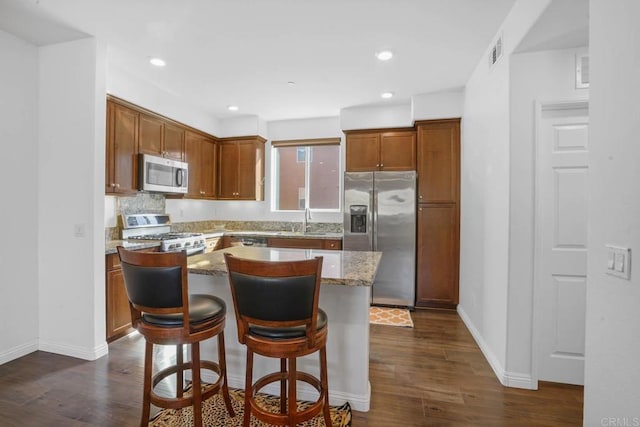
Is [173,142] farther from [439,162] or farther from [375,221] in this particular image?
[439,162]

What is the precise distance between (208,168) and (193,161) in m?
0.37

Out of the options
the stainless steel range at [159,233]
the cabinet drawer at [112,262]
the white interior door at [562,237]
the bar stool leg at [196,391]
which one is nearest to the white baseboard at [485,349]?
the white interior door at [562,237]

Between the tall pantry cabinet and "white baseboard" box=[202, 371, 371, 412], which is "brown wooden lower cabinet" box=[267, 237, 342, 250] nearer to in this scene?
the tall pantry cabinet

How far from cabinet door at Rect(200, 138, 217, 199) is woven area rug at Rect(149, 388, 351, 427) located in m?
3.22

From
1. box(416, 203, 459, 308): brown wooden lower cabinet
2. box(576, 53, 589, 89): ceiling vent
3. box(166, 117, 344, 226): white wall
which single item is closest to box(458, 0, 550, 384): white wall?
box(416, 203, 459, 308): brown wooden lower cabinet

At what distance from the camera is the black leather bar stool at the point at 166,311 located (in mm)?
1403

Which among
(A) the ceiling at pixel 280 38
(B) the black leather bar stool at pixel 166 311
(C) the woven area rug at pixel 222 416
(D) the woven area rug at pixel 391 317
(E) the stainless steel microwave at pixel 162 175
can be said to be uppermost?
(A) the ceiling at pixel 280 38

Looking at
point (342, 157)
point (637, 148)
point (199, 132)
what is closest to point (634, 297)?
point (637, 148)

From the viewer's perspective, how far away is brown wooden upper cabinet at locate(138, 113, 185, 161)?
11.1 feet

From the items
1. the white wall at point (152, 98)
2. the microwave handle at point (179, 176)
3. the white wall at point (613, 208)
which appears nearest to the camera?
the white wall at point (613, 208)

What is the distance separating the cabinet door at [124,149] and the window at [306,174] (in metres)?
2.26

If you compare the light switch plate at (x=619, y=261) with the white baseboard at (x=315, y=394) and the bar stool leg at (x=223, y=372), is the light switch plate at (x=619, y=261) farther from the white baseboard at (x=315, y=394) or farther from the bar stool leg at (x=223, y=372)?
the bar stool leg at (x=223, y=372)

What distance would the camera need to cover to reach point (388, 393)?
206cm

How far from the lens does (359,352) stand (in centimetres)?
187
